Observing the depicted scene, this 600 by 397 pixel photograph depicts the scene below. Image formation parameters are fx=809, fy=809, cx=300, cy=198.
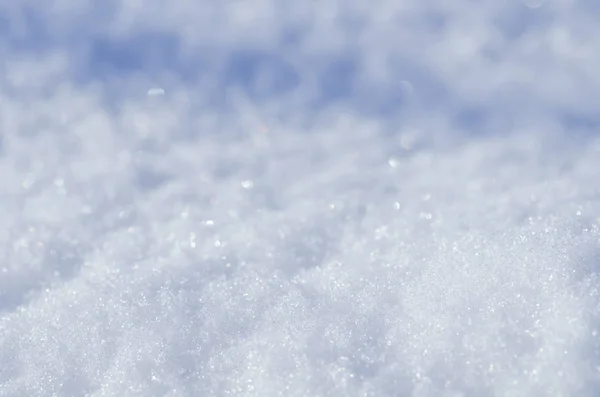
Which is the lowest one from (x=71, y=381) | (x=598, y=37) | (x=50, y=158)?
(x=71, y=381)

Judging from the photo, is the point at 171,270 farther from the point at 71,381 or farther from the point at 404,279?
the point at 404,279

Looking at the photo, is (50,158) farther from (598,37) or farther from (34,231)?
(598,37)

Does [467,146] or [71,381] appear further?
[467,146]

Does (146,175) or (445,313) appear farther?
(146,175)

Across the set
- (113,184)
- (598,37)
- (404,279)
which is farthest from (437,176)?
(113,184)

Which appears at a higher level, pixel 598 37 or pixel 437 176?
pixel 598 37

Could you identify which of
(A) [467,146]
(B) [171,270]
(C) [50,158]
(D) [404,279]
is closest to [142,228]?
(B) [171,270]
